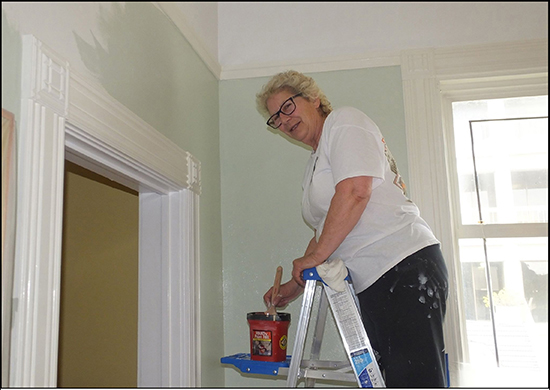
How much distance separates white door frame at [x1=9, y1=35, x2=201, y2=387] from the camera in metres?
1.14

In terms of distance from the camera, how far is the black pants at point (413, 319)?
151cm

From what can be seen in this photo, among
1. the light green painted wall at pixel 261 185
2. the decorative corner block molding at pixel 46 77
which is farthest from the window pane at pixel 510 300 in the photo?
the decorative corner block molding at pixel 46 77

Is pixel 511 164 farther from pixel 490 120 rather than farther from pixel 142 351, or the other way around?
pixel 142 351

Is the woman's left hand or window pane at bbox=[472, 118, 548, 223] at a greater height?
window pane at bbox=[472, 118, 548, 223]

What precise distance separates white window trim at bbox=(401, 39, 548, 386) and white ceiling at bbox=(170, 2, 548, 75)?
8 centimetres

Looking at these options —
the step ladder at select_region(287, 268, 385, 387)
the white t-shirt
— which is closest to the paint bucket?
the step ladder at select_region(287, 268, 385, 387)

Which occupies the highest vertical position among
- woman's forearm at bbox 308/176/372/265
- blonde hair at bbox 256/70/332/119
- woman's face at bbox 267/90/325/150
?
blonde hair at bbox 256/70/332/119

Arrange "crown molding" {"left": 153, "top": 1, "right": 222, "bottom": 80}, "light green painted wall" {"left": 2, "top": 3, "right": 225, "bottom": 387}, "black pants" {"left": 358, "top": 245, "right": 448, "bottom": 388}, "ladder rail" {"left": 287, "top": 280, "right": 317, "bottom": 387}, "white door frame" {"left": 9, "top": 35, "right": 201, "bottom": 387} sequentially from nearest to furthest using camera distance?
"white door frame" {"left": 9, "top": 35, "right": 201, "bottom": 387} < "light green painted wall" {"left": 2, "top": 3, "right": 225, "bottom": 387} < "black pants" {"left": 358, "top": 245, "right": 448, "bottom": 388} < "ladder rail" {"left": 287, "top": 280, "right": 317, "bottom": 387} < "crown molding" {"left": 153, "top": 1, "right": 222, "bottom": 80}

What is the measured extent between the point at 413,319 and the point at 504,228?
3.75ft

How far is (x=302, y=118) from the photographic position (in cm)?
197

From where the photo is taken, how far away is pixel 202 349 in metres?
2.18

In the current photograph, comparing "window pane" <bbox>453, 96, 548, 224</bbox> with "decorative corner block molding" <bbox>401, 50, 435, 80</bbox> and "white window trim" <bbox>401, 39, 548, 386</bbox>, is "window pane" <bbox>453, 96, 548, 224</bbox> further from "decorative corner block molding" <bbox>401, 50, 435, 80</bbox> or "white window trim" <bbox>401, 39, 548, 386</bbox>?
"decorative corner block molding" <bbox>401, 50, 435, 80</bbox>

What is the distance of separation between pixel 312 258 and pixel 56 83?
905 mm

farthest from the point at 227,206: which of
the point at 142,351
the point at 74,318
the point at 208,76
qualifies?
the point at 74,318
